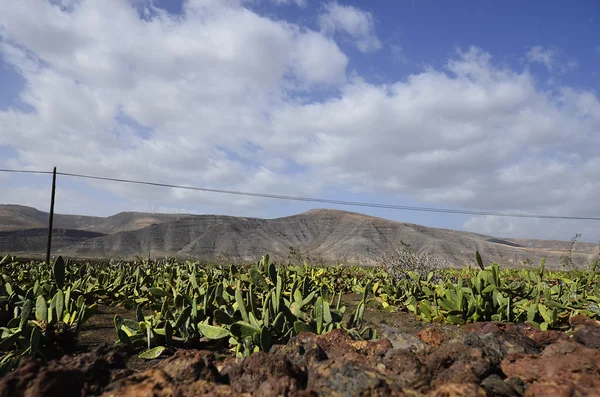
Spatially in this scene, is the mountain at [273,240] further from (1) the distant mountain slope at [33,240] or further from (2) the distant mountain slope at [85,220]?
(2) the distant mountain slope at [85,220]

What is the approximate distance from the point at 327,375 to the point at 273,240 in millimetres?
75556

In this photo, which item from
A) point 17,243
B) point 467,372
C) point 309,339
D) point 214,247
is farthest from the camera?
point 214,247

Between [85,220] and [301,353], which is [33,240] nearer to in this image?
[301,353]

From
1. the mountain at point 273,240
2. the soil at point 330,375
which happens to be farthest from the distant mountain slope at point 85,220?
the soil at point 330,375

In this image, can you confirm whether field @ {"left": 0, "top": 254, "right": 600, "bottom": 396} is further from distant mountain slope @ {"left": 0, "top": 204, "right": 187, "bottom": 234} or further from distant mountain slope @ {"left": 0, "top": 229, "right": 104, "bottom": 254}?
distant mountain slope @ {"left": 0, "top": 204, "right": 187, "bottom": 234}

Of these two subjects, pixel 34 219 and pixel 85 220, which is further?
pixel 85 220

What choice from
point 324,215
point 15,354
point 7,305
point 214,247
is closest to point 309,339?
point 15,354

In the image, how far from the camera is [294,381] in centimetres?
180

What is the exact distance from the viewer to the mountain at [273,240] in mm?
62094

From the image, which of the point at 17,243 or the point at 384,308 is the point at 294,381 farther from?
the point at 17,243

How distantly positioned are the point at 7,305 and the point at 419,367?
5.96m

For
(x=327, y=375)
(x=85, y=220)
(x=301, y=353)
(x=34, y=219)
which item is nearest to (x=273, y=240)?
(x=301, y=353)

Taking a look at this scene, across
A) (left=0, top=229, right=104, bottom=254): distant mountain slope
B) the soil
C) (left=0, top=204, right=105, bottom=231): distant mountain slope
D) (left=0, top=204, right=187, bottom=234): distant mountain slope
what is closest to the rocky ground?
the soil

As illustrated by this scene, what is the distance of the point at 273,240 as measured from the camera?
76938 mm
